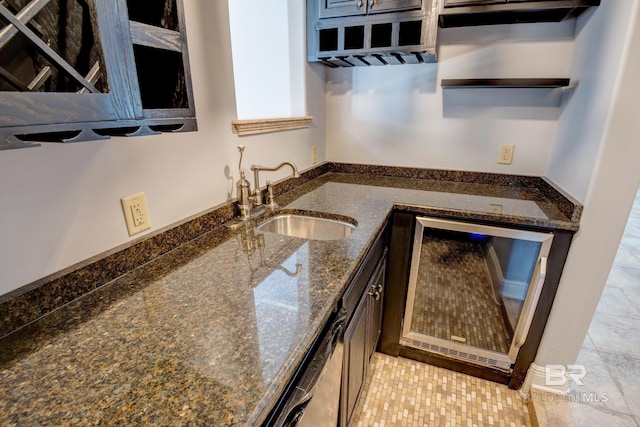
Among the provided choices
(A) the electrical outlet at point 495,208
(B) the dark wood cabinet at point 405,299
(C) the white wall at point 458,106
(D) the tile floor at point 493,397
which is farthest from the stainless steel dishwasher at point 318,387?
(C) the white wall at point 458,106

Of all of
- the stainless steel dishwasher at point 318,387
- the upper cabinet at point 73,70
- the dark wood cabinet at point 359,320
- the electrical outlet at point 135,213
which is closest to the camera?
the upper cabinet at point 73,70

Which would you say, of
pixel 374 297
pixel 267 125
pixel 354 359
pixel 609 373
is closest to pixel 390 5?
pixel 267 125

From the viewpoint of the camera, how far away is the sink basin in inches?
55.6

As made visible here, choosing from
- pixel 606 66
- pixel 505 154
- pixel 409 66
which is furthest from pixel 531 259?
pixel 409 66

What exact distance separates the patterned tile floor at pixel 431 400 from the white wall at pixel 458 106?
1.24 metres

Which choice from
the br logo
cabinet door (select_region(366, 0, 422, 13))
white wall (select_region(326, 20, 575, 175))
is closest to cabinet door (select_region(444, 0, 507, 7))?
cabinet door (select_region(366, 0, 422, 13))

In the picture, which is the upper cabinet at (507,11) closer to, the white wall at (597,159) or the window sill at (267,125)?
the white wall at (597,159)

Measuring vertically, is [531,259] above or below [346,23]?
below

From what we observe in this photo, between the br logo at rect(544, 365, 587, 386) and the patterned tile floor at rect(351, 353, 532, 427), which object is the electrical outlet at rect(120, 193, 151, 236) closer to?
the patterned tile floor at rect(351, 353, 532, 427)

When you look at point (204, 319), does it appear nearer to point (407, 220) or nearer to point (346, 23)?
point (407, 220)

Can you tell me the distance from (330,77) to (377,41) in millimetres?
518

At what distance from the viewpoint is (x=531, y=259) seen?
4.69 ft

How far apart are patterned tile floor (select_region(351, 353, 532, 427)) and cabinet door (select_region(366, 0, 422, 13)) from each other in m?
1.88

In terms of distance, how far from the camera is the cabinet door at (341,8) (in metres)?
1.53
